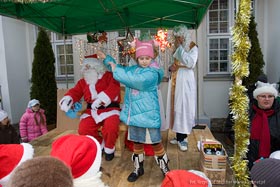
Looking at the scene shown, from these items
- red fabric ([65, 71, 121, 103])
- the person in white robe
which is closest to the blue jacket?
red fabric ([65, 71, 121, 103])

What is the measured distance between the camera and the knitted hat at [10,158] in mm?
1555

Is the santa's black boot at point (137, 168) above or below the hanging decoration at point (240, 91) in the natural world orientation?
below

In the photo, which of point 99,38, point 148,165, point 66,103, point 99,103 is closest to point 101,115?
point 99,103

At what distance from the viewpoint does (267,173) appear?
1.12m

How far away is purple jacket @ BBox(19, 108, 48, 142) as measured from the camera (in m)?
4.81

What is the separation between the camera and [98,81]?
12.0 feet

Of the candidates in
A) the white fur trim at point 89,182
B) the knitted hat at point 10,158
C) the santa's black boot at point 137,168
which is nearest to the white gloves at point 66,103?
the santa's black boot at point 137,168

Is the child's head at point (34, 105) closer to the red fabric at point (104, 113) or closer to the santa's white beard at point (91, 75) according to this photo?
the red fabric at point (104, 113)

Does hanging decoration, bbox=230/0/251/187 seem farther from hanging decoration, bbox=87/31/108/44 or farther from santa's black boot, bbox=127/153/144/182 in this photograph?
hanging decoration, bbox=87/31/108/44

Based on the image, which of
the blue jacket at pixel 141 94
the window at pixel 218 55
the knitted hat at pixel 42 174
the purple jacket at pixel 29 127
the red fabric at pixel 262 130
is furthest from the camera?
the window at pixel 218 55

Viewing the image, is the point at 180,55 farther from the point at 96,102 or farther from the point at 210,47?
the point at 210,47

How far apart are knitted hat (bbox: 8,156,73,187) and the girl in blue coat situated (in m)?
1.64

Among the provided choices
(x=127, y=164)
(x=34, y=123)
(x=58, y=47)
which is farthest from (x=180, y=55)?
(x=58, y=47)

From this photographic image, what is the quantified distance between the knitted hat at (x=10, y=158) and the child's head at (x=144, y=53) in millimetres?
1476
